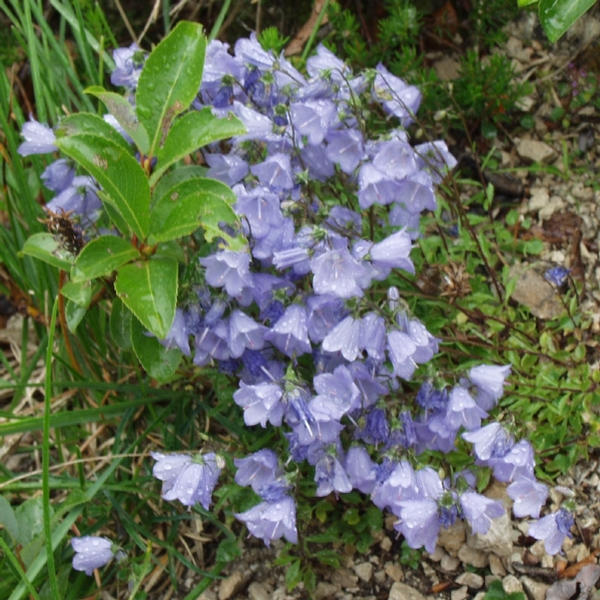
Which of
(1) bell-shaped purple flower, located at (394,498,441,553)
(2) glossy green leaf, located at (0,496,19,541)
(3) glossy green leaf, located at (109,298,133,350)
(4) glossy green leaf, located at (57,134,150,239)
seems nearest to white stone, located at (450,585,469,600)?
(1) bell-shaped purple flower, located at (394,498,441,553)

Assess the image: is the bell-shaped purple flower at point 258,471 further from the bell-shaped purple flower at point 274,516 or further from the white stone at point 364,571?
the white stone at point 364,571

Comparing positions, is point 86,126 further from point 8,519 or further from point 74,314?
point 8,519

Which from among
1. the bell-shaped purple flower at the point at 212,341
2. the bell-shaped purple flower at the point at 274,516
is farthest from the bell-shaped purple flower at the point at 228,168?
the bell-shaped purple flower at the point at 274,516

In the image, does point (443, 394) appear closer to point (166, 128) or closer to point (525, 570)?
point (525, 570)

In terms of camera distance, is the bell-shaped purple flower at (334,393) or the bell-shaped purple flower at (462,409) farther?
the bell-shaped purple flower at (462,409)

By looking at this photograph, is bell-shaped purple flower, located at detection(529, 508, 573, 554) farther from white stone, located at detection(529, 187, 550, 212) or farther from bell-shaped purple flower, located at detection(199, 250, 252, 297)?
white stone, located at detection(529, 187, 550, 212)

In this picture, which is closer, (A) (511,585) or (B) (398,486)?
(B) (398,486)

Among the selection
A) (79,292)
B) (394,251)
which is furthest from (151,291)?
(394,251)

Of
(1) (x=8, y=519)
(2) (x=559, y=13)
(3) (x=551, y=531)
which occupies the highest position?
(2) (x=559, y=13)
